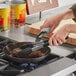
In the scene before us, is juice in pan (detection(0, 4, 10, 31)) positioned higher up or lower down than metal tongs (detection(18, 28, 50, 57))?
higher up

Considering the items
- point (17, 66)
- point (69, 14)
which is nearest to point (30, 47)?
point (17, 66)

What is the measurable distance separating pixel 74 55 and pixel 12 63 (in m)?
0.29

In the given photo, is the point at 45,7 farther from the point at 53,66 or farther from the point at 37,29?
the point at 53,66

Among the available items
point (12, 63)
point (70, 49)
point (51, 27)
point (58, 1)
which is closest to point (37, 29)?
point (51, 27)

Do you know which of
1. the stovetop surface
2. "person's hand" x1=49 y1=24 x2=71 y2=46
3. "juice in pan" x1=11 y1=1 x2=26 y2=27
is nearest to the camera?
the stovetop surface

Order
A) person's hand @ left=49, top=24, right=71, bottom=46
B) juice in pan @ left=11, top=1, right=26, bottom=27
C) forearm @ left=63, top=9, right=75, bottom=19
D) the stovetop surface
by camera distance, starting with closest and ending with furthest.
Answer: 1. the stovetop surface
2. person's hand @ left=49, top=24, right=71, bottom=46
3. forearm @ left=63, top=9, right=75, bottom=19
4. juice in pan @ left=11, top=1, right=26, bottom=27

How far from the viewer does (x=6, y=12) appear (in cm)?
127

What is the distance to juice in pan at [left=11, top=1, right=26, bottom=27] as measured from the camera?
53.2 inches

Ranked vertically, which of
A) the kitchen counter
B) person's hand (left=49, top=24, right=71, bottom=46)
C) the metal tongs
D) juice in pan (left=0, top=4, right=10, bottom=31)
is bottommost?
the kitchen counter

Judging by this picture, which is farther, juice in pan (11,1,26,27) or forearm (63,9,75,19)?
juice in pan (11,1,26,27)

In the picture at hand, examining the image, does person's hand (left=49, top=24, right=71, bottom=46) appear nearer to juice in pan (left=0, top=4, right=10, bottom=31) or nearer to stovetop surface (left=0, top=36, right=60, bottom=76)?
stovetop surface (left=0, top=36, right=60, bottom=76)

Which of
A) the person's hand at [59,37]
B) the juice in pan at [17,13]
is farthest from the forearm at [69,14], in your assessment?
the juice in pan at [17,13]

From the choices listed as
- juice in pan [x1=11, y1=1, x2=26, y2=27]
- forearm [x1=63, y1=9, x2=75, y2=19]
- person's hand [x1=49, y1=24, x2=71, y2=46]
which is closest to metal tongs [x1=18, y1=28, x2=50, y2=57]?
person's hand [x1=49, y1=24, x2=71, y2=46]

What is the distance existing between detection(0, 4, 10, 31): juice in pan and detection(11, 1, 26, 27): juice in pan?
7cm
